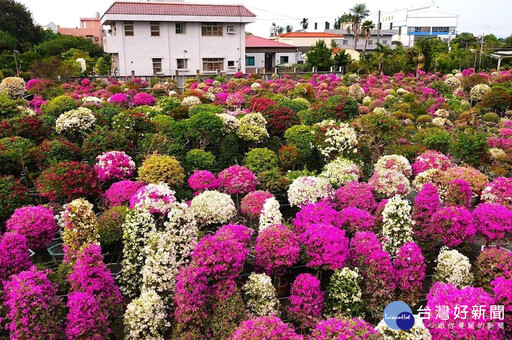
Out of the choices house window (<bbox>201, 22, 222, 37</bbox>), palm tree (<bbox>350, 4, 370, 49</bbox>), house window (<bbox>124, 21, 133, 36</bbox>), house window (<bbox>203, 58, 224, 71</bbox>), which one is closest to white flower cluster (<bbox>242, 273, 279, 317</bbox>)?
house window (<bbox>124, 21, 133, 36</bbox>)

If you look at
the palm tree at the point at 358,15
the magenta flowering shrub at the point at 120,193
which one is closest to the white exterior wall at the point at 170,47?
the palm tree at the point at 358,15

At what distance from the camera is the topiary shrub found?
351 inches

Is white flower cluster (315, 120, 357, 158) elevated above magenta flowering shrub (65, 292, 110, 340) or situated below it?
above

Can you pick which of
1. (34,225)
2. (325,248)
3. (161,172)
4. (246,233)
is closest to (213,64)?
(161,172)

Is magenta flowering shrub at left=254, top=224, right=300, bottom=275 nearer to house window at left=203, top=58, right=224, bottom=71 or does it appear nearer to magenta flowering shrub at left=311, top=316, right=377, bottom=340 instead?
magenta flowering shrub at left=311, top=316, right=377, bottom=340

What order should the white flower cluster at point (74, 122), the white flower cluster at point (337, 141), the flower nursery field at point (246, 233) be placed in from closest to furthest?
1. the flower nursery field at point (246, 233)
2. the white flower cluster at point (337, 141)
3. the white flower cluster at point (74, 122)

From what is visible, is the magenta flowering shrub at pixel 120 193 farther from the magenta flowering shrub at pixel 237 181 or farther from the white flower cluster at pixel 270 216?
the white flower cluster at pixel 270 216

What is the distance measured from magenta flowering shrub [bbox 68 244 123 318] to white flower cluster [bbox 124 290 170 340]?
0.35 meters

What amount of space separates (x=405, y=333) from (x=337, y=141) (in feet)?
19.0

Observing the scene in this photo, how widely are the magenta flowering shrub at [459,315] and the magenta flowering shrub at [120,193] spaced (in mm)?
5686

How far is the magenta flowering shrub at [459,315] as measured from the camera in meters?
5.52

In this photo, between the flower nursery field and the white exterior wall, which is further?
the white exterior wall

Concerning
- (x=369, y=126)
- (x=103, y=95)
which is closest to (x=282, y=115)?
(x=369, y=126)

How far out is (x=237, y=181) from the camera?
30.0ft
